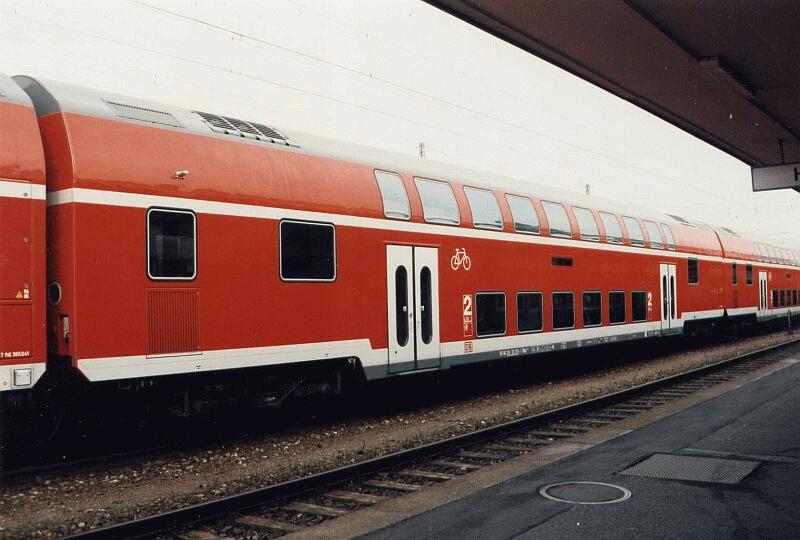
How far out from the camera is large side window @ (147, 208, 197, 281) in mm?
7867

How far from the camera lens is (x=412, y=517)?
596 centimetres

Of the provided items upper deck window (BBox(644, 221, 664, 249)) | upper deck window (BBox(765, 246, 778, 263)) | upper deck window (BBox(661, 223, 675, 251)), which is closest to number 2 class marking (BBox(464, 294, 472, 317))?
upper deck window (BBox(644, 221, 664, 249))

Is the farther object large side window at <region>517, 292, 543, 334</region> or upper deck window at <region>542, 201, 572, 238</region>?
upper deck window at <region>542, 201, 572, 238</region>

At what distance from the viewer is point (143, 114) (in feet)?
27.2

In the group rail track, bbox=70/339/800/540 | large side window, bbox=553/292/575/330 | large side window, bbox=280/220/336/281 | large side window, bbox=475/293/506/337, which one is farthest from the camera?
large side window, bbox=553/292/575/330

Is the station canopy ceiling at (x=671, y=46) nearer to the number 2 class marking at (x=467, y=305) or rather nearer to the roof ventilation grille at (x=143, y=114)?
the roof ventilation grille at (x=143, y=114)

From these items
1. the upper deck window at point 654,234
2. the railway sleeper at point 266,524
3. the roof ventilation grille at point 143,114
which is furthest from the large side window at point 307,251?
the upper deck window at point 654,234

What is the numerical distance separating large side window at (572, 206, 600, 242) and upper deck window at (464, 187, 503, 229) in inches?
128

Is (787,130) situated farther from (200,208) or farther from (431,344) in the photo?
(200,208)

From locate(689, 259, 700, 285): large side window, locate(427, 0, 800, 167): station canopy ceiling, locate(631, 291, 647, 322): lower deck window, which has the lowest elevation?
locate(631, 291, 647, 322): lower deck window

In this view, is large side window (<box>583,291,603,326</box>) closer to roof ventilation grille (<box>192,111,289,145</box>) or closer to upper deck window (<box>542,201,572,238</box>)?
upper deck window (<box>542,201,572,238</box>)

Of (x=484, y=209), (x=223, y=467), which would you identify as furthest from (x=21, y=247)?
(x=484, y=209)

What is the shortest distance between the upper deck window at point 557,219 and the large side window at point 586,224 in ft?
1.58

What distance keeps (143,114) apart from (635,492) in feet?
21.3
